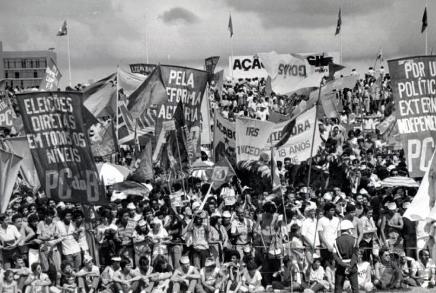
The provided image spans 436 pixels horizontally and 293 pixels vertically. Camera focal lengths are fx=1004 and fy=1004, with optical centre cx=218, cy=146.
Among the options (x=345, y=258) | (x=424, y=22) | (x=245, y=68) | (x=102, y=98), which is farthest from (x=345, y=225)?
(x=245, y=68)

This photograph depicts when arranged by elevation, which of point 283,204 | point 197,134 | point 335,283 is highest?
point 197,134

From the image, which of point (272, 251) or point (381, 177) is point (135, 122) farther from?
Result: point (272, 251)

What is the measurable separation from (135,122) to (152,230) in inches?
309

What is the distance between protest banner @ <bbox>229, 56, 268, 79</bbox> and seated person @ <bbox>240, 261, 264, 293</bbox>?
124 feet

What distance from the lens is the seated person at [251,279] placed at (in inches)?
706

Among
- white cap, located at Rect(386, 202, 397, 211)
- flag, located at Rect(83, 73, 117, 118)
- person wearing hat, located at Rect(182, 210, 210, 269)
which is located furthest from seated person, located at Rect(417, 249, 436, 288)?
flag, located at Rect(83, 73, 117, 118)

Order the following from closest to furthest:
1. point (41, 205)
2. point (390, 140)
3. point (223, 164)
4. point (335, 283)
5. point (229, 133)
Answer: point (335, 283), point (41, 205), point (223, 164), point (229, 133), point (390, 140)

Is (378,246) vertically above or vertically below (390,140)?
below

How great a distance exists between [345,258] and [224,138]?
8579 millimetres

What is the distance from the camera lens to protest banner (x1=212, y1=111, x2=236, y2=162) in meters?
24.4

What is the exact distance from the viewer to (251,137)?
896 inches

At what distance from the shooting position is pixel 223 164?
2180cm

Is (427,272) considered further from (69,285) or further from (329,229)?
(69,285)

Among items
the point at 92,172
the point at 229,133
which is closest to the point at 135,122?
the point at 229,133
